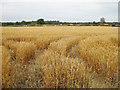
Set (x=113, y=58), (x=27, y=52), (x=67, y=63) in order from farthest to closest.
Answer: (x=27, y=52) < (x=113, y=58) < (x=67, y=63)

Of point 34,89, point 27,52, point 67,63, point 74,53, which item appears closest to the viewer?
point 34,89

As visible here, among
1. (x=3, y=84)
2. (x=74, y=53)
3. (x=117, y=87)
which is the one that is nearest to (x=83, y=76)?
(x=117, y=87)

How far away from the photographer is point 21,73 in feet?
6.75

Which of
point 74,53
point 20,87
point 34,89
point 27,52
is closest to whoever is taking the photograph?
point 34,89

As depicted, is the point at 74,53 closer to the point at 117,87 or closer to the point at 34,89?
the point at 117,87

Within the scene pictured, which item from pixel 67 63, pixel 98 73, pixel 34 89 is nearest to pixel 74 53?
pixel 98 73

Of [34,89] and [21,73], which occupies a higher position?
[21,73]

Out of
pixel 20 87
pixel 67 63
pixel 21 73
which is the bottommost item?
pixel 20 87

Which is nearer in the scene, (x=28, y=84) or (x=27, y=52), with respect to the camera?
(x=28, y=84)

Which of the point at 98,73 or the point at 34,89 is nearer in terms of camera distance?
the point at 34,89

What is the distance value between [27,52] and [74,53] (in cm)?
163

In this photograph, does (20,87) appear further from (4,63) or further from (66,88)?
(66,88)

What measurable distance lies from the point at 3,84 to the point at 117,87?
78.4 inches

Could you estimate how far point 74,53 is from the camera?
3623 mm
